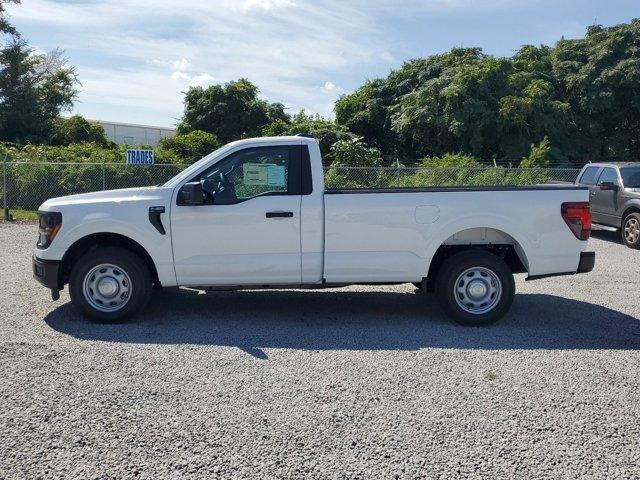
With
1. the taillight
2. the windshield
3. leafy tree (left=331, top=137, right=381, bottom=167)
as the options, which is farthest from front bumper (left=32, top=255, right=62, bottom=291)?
leafy tree (left=331, top=137, right=381, bottom=167)

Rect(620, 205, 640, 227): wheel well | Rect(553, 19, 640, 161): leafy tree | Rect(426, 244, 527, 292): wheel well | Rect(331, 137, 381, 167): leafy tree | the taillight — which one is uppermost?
Rect(553, 19, 640, 161): leafy tree

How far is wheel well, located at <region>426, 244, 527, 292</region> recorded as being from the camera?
7143 millimetres

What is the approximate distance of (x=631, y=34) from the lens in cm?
3022

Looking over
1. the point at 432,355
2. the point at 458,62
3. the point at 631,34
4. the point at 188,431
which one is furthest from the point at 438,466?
the point at 631,34

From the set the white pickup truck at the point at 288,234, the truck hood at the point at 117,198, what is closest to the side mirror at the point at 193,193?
the white pickup truck at the point at 288,234

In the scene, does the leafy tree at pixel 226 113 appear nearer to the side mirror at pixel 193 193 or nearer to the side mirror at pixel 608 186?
the side mirror at pixel 608 186

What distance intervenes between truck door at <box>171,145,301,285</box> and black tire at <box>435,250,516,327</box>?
5.42 feet

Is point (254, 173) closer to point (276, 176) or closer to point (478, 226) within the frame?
point (276, 176)

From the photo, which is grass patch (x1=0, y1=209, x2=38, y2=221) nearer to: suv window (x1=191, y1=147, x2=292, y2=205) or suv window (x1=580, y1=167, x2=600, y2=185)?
suv window (x1=191, y1=147, x2=292, y2=205)

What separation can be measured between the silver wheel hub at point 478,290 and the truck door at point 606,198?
8.19m

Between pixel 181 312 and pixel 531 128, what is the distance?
23.2 metres

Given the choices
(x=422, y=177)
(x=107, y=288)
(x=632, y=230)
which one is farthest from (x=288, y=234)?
(x=422, y=177)

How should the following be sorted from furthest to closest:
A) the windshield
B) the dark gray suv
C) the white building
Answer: the white building → the windshield → the dark gray suv

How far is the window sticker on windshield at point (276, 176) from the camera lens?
272 inches
